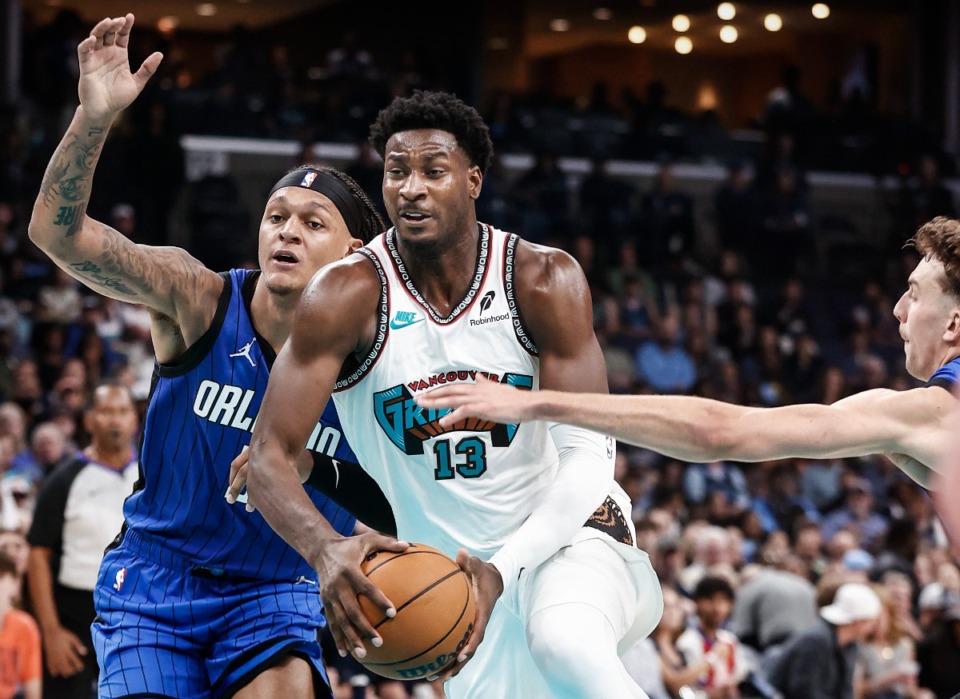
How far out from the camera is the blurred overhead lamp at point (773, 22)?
966 inches

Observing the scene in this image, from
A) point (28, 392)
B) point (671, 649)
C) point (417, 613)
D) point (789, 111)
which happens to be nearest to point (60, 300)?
point (28, 392)

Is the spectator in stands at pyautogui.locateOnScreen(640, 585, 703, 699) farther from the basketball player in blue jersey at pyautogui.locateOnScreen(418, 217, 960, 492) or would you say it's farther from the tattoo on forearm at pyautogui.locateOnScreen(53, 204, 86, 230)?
the tattoo on forearm at pyautogui.locateOnScreen(53, 204, 86, 230)

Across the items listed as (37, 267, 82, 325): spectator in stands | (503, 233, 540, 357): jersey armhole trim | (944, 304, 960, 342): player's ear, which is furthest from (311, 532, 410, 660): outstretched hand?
(37, 267, 82, 325): spectator in stands

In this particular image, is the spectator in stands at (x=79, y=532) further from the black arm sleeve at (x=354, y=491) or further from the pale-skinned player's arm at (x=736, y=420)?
the pale-skinned player's arm at (x=736, y=420)

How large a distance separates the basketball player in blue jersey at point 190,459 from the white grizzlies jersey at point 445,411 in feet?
1.03

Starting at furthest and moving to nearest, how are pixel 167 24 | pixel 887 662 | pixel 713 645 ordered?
pixel 167 24 → pixel 887 662 → pixel 713 645

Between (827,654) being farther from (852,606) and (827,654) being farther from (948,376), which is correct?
(948,376)

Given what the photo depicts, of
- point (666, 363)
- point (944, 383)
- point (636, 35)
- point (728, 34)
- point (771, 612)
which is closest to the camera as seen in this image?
point (944, 383)

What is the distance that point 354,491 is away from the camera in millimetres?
4656

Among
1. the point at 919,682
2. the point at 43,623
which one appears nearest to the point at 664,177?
the point at 919,682

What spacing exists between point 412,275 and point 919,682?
740cm

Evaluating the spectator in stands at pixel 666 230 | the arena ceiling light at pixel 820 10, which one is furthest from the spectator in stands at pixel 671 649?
the arena ceiling light at pixel 820 10

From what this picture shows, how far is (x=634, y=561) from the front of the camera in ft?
14.6

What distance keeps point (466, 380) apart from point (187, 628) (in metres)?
1.22
